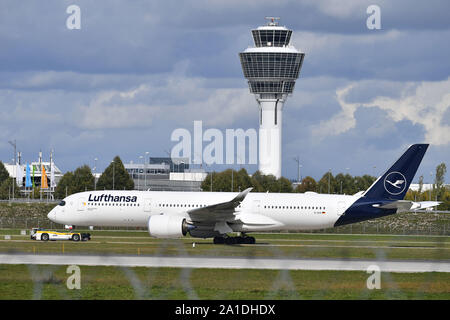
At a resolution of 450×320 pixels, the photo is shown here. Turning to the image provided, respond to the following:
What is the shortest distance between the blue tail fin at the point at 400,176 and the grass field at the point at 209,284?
68.8ft

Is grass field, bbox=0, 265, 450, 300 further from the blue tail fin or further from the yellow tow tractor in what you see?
the yellow tow tractor

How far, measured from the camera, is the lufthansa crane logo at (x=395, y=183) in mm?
57781

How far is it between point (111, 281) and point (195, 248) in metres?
17.8

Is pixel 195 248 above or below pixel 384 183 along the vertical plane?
below

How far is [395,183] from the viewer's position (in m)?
57.9

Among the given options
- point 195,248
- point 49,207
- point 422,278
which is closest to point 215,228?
point 195,248

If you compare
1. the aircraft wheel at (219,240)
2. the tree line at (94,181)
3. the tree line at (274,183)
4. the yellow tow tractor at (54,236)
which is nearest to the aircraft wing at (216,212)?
the aircraft wheel at (219,240)

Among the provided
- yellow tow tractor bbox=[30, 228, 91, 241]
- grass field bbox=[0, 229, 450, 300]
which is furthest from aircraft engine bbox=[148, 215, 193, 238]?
grass field bbox=[0, 229, 450, 300]

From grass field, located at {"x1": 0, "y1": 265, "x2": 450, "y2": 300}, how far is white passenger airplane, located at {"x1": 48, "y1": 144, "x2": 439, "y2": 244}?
20.6 metres

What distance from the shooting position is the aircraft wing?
54.6 m

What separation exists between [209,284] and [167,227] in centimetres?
2145

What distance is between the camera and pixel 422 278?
117 feet

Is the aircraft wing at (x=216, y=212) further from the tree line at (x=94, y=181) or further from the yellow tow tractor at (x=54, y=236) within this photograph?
the tree line at (x=94, y=181)
